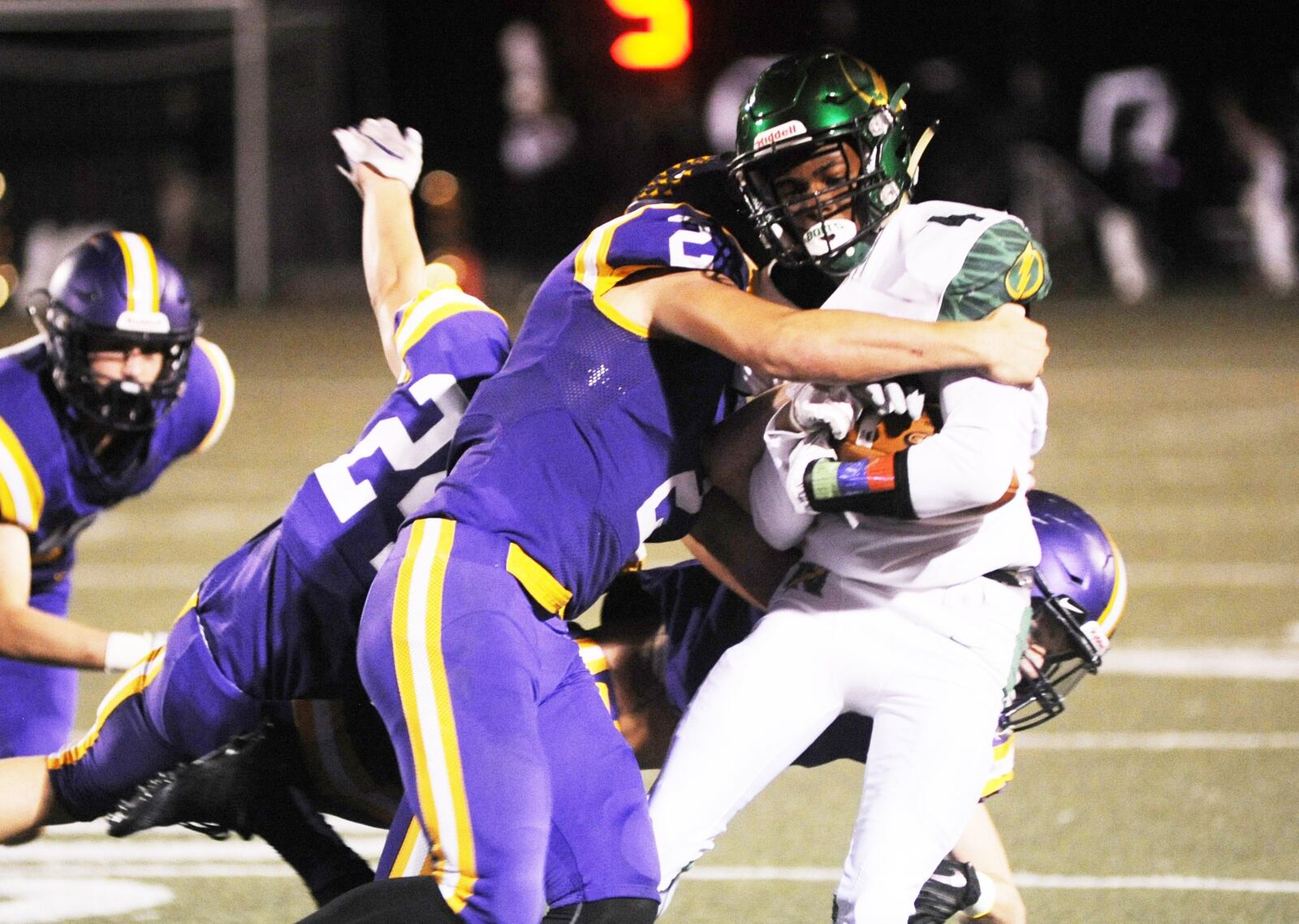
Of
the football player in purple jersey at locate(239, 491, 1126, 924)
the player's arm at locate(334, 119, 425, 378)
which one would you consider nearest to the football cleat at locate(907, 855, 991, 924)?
the football player in purple jersey at locate(239, 491, 1126, 924)

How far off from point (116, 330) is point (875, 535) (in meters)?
1.93

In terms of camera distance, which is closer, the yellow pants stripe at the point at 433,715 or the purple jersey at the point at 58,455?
the yellow pants stripe at the point at 433,715

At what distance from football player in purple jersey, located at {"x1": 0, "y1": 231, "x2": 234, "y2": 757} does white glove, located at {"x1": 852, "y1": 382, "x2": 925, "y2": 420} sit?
68.0 inches

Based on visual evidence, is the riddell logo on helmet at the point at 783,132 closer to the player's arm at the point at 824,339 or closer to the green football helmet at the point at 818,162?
the green football helmet at the point at 818,162

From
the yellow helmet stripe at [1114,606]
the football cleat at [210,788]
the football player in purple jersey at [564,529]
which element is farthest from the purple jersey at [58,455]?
the yellow helmet stripe at [1114,606]

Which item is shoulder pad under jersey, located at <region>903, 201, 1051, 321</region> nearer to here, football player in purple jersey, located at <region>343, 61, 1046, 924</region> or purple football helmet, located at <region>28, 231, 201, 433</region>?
football player in purple jersey, located at <region>343, 61, 1046, 924</region>

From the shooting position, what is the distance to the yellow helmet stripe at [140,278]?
168 inches

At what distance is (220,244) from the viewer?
18547mm

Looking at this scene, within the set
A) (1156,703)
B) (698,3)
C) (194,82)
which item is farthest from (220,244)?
(1156,703)

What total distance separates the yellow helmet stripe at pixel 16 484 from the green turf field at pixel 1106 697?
861 mm

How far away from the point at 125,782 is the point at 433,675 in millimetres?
930

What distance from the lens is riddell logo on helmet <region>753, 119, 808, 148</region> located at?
3.24m

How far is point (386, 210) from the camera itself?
4.08m

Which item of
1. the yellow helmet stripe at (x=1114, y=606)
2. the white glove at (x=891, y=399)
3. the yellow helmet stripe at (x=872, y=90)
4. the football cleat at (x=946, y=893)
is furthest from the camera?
the yellow helmet stripe at (x=1114, y=606)
